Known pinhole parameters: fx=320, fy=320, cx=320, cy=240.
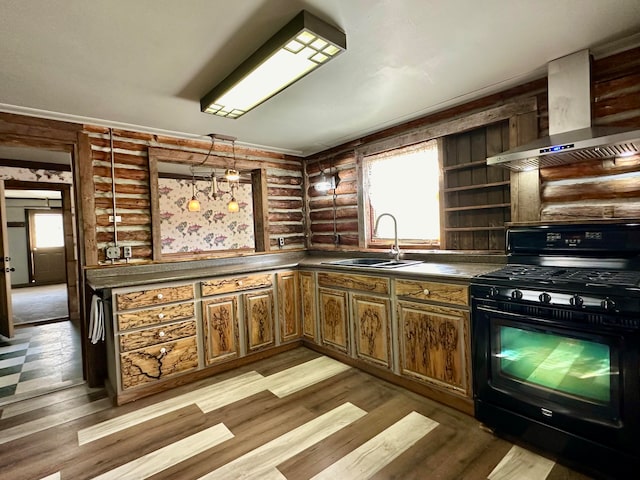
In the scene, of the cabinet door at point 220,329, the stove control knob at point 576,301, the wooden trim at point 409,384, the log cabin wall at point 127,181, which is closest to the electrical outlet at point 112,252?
the log cabin wall at point 127,181

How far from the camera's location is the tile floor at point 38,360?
306cm

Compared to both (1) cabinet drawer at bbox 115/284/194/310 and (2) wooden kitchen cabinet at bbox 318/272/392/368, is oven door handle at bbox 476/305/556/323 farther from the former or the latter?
(1) cabinet drawer at bbox 115/284/194/310

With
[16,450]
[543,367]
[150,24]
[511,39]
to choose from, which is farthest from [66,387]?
[511,39]

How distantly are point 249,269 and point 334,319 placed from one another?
105 cm

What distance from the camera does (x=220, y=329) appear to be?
3193 millimetres

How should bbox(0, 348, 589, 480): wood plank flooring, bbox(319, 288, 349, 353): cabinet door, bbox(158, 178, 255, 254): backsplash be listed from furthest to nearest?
bbox(158, 178, 255, 254): backsplash
bbox(319, 288, 349, 353): cabinet door
bbox(0, 348, 589, 480): wood plank flooring

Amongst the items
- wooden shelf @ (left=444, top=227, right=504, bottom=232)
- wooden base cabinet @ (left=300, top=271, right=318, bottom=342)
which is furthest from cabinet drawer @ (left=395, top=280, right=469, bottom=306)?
wooden base cabinet @ (left=300, top=271, right=318, bottom=342)

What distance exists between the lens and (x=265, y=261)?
13.8 ft

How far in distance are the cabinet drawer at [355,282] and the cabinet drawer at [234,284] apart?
62 cm

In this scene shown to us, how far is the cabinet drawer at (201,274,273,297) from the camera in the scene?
10.3ft

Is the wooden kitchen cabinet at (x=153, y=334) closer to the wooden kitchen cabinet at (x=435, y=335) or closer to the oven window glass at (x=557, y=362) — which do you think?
the wooden kitchen cabinet at (x=435, y=335)

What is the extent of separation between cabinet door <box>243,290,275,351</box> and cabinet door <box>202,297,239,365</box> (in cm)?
14

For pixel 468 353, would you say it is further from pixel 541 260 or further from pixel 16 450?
pixel 16 450

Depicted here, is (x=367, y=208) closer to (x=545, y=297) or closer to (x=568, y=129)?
(x=568, y=129)
